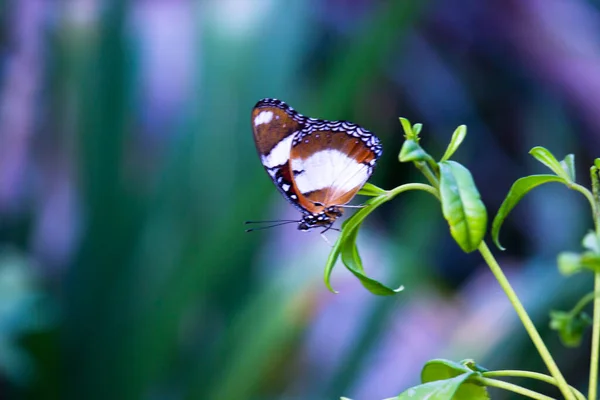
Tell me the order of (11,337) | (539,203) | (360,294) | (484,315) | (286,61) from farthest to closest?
1. (539,203)
2. (360,294)
3. (286,61)
4. (484,315)
5. (11,337)

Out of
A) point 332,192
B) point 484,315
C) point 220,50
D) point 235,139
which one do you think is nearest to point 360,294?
point 484,315

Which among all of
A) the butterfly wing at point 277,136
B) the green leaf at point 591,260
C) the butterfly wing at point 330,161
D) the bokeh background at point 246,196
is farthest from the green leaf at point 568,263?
the bokeh background at point 246,196

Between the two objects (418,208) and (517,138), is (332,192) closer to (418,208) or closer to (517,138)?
(418,208)

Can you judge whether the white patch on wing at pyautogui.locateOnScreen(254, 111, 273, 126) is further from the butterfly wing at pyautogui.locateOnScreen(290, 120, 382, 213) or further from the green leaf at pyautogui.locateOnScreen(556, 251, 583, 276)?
the green leaf at pyautogui.locateOnScreen(556, 251, 583, 276)

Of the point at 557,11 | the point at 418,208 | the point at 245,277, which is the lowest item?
the point at 245,277

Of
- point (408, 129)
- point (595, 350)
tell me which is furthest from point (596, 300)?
point (408, 129)

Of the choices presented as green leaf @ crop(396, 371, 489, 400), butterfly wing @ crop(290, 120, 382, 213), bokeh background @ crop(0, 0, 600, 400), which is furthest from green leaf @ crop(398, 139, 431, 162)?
bokeh background @ crop(0, 0, 600, 400)

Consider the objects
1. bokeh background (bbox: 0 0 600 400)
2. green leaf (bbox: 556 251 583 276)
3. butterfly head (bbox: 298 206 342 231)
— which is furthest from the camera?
bokeh background (bbox: 0 0 600 400)

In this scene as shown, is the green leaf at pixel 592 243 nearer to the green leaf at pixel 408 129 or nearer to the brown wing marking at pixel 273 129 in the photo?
the green leaf at pixel 408 129
